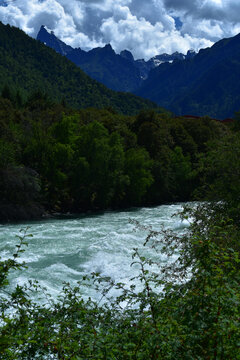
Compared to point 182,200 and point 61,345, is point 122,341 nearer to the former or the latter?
point 61,345

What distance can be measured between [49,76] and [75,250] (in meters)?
126

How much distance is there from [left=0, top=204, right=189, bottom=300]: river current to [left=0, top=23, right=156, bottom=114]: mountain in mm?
88068

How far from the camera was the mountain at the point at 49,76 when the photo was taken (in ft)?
374

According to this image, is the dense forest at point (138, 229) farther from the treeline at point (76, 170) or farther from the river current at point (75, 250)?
the river current at point (75, 250)

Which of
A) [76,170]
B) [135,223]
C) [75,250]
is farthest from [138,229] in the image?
[76,170]

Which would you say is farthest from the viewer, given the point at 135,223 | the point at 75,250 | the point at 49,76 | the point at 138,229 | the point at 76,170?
the point at 49,76

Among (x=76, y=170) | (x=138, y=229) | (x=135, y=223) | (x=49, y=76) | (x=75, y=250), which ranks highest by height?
(x=49, y=76)

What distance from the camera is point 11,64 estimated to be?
125 meters

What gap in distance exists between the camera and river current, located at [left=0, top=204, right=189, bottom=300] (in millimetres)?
12531

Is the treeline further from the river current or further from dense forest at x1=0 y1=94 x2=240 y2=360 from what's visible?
the river current

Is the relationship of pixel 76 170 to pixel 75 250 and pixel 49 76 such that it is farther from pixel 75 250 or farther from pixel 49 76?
pixel 49 76

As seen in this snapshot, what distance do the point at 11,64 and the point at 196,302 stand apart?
440 feet

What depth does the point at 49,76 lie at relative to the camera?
133m

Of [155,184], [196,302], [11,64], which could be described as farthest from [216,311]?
[11,64]
